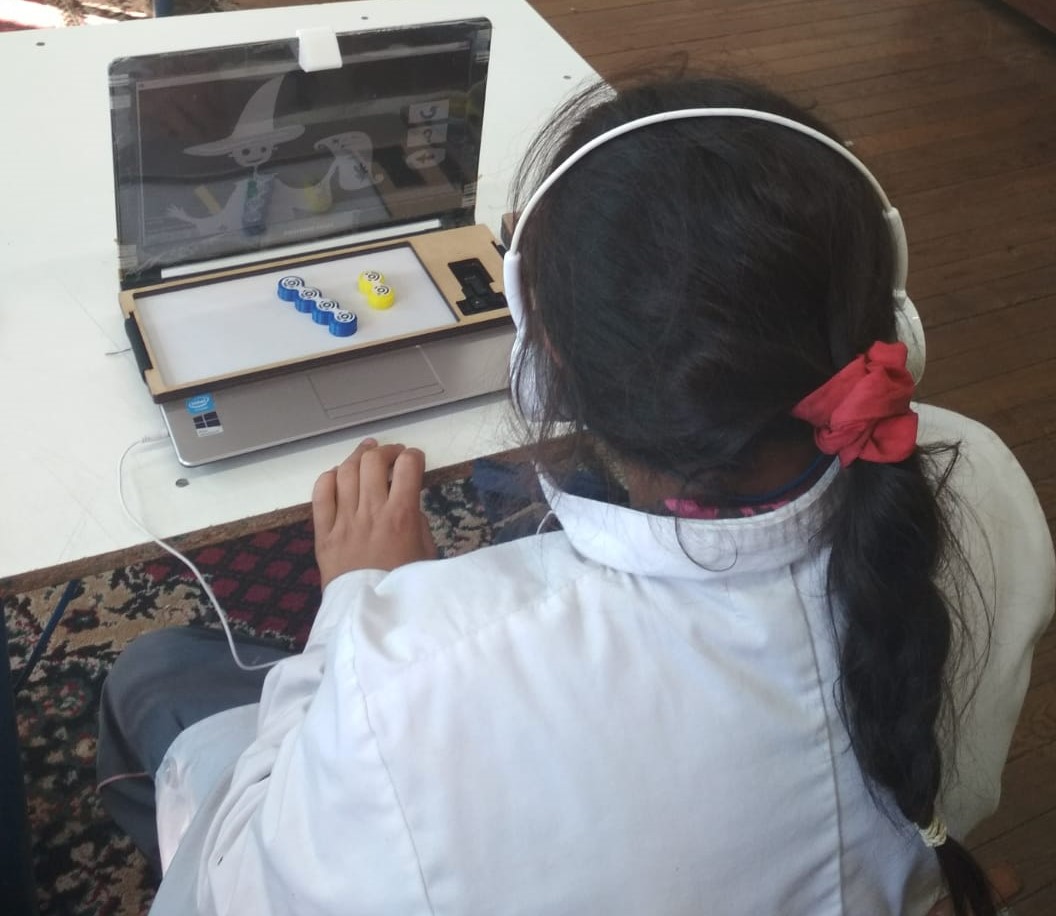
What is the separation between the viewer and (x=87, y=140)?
Answer: 1290 millimetres

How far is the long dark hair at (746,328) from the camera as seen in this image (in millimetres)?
585

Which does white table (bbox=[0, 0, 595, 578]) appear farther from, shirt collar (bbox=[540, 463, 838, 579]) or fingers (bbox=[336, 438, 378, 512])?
shirt collar (bbox=[540, 463, 838, 579])

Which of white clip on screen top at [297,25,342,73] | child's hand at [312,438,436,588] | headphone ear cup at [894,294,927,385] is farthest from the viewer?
white clip on screen top at [297,25,342,73]

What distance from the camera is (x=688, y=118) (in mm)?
620

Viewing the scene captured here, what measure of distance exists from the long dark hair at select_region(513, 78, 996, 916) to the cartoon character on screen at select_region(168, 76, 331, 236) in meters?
0.47

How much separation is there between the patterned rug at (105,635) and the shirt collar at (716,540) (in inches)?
21.0

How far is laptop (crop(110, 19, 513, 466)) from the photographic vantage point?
981 millimetres

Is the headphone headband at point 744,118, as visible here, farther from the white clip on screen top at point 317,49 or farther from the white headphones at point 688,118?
the white clip on screen top at point 317,49

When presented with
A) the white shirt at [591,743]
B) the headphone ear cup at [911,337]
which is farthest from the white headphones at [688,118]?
the white shirt at [591,743]

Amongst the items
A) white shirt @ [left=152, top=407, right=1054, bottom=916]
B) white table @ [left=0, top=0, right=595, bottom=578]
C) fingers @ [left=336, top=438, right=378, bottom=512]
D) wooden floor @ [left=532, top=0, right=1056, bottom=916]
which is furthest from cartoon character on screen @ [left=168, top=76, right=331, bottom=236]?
wooden floor @ [left=532, top=0, right=1056, bottom=916]

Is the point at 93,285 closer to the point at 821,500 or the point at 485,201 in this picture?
the point at 485,201

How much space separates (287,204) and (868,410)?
2.43 ft

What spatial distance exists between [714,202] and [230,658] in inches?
31.3

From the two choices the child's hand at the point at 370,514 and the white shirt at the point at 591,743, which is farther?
the child's hand at the point at 370,514
